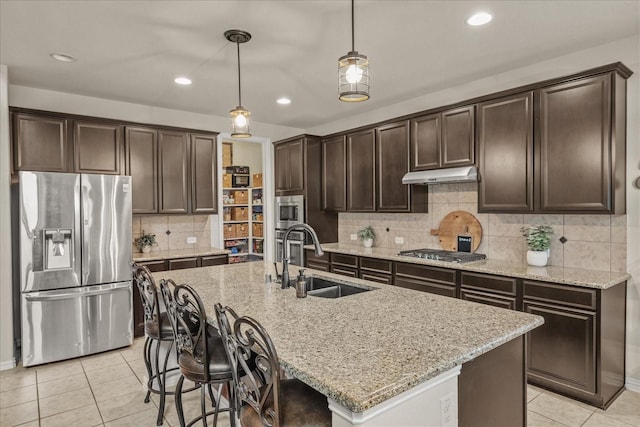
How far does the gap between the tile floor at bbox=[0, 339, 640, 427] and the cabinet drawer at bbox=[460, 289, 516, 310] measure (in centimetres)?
66

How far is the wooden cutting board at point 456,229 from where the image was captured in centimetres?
394

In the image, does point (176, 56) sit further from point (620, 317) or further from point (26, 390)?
point (620, 317)

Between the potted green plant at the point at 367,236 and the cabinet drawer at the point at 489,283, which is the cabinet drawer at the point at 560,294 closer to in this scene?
the cabinet drawer at the point at 489,283

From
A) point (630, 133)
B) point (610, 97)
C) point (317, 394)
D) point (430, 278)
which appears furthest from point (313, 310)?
point (630, 133)

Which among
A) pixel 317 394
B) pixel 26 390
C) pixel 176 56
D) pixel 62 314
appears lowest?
pixel 26 390

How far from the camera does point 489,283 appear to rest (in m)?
3.20

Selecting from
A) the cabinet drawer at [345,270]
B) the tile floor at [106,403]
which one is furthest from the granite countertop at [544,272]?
the tile floor at [106,403]

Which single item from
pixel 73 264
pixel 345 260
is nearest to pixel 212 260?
pixel 73 264

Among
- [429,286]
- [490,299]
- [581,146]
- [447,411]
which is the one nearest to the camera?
[447,411]

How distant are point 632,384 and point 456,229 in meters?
1.89

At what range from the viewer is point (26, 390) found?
306 centimetres

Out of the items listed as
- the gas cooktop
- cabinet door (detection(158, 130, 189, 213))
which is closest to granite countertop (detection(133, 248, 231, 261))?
cabinet door (detection(158, 130, 189, 213))

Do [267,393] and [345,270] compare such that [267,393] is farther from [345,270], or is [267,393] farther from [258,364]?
[345,270]

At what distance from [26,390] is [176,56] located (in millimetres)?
2979
